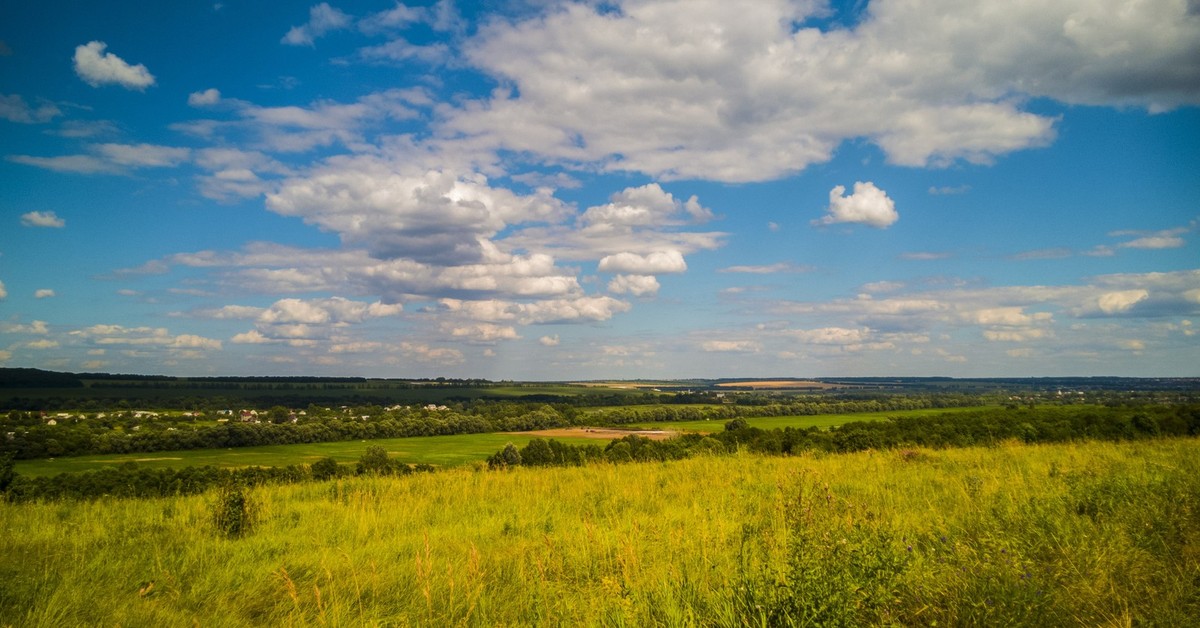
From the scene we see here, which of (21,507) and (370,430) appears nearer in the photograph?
(21,507)

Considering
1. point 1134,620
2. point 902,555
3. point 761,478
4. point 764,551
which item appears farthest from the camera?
point 761,478

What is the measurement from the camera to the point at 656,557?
652 cm

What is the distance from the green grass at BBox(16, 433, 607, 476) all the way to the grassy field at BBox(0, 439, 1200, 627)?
43789 mm

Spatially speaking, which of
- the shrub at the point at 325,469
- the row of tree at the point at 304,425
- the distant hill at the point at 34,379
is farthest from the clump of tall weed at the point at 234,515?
the distant hill at the point at 34,379

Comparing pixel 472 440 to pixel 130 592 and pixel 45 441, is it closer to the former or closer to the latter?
pixel 45 441

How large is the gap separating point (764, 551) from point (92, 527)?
10.7 meters

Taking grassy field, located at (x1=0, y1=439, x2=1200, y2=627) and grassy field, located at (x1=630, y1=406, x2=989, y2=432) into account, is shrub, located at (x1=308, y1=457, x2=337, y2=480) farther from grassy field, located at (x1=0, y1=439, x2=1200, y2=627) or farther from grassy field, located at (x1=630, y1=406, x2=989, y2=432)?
grassy field, located at (x1=630, y1=406, x2=989, y2=432)

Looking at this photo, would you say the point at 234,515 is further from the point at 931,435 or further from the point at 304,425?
the point at 304,425

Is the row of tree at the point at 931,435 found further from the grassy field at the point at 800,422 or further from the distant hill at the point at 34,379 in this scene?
the distant hill at the point at 34,379

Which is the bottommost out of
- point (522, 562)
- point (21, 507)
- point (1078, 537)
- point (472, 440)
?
point (472, 440)

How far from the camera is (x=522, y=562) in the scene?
635cm

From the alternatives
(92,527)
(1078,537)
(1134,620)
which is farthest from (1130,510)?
(92,527)

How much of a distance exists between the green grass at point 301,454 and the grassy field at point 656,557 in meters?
43.8

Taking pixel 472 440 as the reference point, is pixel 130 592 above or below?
above
